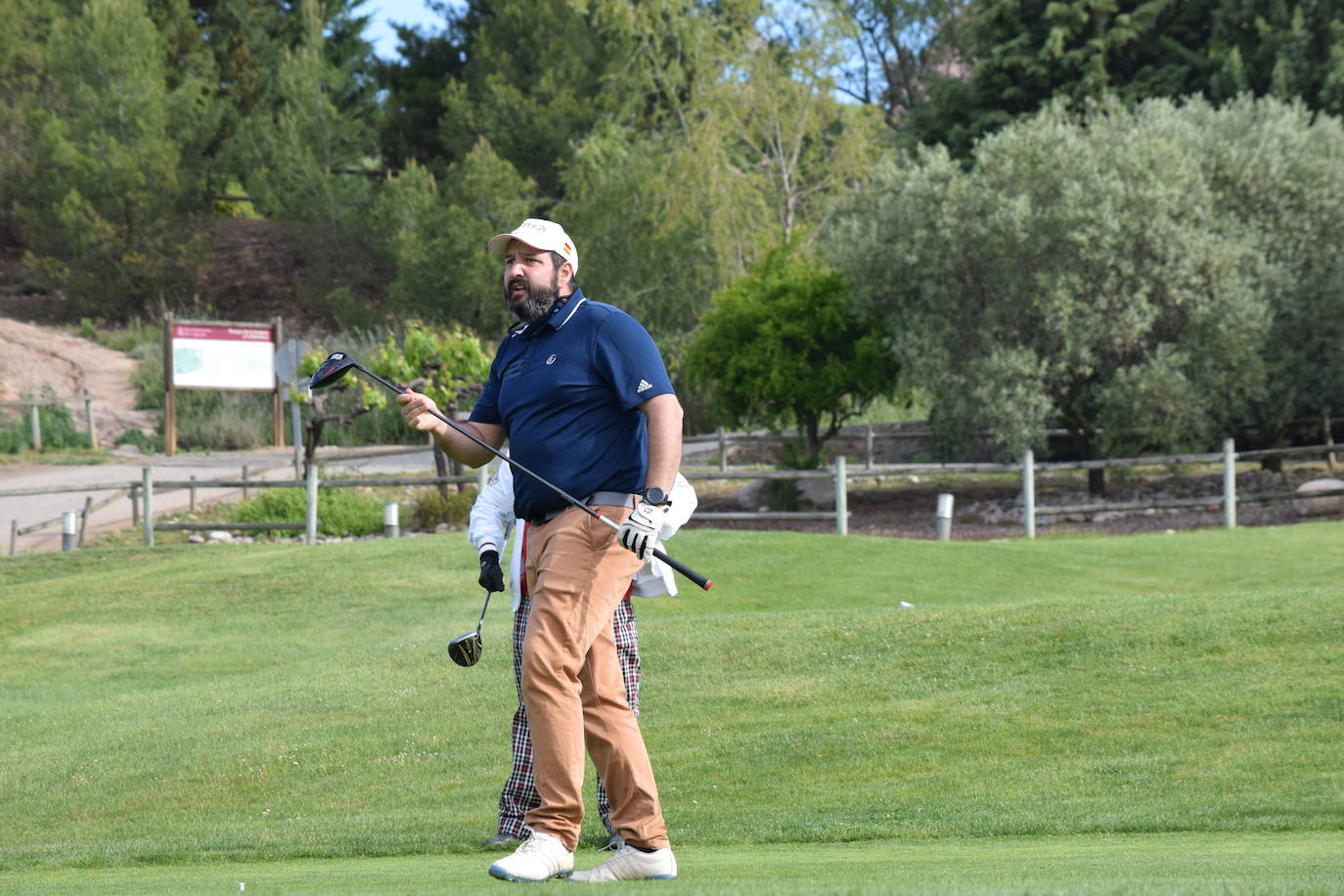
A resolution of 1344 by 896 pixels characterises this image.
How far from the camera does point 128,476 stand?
95.6ft

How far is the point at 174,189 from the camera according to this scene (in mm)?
46188

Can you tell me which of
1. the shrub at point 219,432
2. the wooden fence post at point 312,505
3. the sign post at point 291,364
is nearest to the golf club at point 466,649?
the wooden fence post at point 312,505

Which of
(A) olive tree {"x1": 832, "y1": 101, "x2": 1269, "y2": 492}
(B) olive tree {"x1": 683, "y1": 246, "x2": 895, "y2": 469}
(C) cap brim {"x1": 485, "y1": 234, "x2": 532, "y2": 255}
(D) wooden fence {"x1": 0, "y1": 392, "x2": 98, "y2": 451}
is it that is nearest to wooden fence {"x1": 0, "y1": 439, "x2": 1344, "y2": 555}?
(A) olive tree {"x1": 832, "y1": 101, "x2": 1269, "y2": 492}

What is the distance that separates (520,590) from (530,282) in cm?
119

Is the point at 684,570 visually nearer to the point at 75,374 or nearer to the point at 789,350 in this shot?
the point at 789,350

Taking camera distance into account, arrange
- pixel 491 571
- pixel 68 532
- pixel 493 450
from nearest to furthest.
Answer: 1. pixel 493 450
2. pixel 491 571
3. pixel 68 532

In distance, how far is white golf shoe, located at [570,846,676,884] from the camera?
507 cm

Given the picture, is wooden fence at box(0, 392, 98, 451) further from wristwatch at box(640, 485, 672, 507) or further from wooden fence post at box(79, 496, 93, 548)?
wristwatch at box(640, 485, 672, 507)

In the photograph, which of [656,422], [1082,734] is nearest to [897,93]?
[1082,734]

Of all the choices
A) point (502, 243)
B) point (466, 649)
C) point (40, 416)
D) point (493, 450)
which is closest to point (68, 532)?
point (40, 416)

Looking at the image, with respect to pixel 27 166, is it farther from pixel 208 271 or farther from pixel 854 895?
pixel 854 895

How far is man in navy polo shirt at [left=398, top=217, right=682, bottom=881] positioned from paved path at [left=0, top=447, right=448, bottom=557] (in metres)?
18.1

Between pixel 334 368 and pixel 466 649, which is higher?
pixel 334 368

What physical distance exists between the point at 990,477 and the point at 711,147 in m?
9.64
